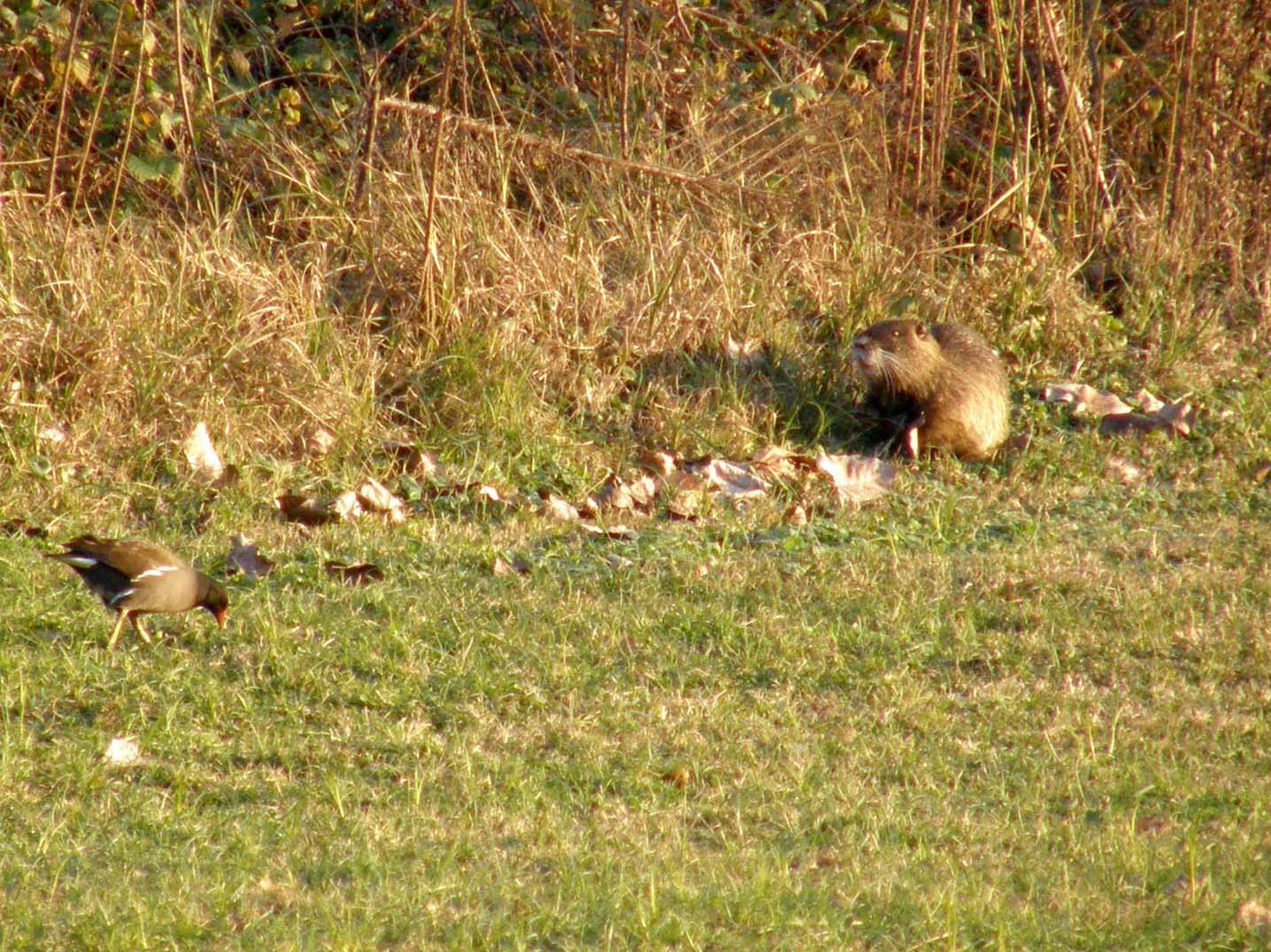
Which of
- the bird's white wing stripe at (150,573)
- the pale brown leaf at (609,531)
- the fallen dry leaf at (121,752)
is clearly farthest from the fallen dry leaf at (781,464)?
the fallen dry leaf at (121,752)

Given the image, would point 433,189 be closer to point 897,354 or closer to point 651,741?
point 897,354

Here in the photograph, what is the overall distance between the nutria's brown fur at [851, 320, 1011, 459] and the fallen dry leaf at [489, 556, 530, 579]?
2.40 m

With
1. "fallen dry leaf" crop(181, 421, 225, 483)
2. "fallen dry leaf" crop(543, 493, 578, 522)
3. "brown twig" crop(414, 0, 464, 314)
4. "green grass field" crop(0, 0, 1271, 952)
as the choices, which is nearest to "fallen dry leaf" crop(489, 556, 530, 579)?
"green grass field" crop(0, 0, 1271, 952)

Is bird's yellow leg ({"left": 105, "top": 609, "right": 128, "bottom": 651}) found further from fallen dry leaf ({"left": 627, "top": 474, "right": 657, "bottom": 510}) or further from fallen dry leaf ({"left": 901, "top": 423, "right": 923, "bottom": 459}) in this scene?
fallen dry leaf ({"left": 901, "top": 423, "right": 923, "bottom": 459})

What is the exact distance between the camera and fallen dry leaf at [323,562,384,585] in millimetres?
5559

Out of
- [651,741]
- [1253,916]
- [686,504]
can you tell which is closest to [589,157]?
[686,504]

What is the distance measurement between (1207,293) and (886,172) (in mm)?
2005

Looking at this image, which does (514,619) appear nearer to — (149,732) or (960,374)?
(149,732)

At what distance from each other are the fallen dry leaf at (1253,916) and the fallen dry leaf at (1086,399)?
4.57 meters

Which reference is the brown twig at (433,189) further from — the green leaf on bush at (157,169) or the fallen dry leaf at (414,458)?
the green leaf on bush at (157,169)

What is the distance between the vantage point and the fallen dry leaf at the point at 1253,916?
3.44 m

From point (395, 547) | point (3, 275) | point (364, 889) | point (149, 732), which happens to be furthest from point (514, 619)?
point (3, 275)

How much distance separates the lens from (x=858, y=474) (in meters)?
7.11

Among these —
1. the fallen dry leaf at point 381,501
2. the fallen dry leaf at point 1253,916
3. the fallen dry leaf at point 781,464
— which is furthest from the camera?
the fallen dry leaf at point 781,464
